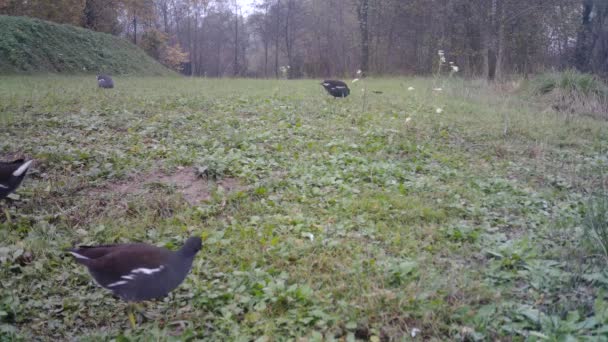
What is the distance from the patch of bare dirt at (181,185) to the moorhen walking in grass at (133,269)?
5.60 feet

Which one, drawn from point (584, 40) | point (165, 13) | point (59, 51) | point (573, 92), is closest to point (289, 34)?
point (165, 13)

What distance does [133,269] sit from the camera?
2818 mm

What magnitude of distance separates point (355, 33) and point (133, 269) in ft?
79.0

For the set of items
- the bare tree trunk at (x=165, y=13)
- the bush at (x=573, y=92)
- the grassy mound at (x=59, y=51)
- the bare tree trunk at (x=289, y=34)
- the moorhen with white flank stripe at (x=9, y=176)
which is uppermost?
the bare tree trunk at (x=165, y=13)

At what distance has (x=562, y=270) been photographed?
10.8 ft

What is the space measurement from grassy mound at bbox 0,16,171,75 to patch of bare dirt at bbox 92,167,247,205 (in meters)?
15.3

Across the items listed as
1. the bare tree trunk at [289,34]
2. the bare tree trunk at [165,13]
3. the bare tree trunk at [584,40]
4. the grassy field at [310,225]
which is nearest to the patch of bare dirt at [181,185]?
the grassy field at [310,225]

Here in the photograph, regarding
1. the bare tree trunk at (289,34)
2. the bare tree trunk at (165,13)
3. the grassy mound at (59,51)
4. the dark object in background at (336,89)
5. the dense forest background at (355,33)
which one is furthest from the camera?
the bare tree trunk at (165,13)

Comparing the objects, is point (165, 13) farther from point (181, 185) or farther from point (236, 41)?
point (181, 185)

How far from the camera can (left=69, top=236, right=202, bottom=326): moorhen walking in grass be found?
2.81 metres

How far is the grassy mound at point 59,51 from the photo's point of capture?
18.2m

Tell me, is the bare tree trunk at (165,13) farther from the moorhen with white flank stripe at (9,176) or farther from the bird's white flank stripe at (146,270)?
the bird's white flank stripe at (146,270)

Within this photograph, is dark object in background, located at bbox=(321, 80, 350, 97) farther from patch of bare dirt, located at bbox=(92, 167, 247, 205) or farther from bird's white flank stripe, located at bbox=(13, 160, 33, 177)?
bird's white flank stripe, located at bbox=(13, 160, 33, 177)

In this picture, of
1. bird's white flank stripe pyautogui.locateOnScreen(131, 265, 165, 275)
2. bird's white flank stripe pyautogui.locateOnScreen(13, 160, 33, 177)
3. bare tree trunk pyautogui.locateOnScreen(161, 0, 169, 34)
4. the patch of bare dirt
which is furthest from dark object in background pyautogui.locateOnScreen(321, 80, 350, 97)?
bare tree trunk pyautogui.locateOnScreen(161, 0, 169, 34)
